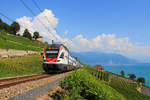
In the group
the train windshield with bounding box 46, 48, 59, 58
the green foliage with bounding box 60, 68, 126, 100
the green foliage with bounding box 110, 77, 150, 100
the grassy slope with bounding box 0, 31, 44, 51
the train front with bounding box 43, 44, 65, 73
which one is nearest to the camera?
the green foliage with bounding box 60, 68, 126, 100

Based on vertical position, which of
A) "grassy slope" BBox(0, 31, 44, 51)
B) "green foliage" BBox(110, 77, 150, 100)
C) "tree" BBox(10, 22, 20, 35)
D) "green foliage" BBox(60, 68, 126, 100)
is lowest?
"green foliage" BBox(110, 77, 150, 100)

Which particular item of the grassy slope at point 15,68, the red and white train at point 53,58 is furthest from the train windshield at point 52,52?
the grassy slope at point 15,68

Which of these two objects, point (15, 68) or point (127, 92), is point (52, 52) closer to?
point (15, 68)

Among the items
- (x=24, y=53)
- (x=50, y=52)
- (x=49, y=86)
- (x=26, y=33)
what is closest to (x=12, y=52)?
(x=24, y=53)

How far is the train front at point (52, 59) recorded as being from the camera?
62.5 feet

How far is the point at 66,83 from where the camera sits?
25.7 feet

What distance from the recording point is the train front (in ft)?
62.5

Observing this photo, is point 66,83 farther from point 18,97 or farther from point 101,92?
point 18,97

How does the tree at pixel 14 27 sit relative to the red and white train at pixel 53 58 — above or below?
above

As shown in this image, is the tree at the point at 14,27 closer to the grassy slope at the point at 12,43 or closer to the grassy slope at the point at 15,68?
the grassy slope at the point at 12,43

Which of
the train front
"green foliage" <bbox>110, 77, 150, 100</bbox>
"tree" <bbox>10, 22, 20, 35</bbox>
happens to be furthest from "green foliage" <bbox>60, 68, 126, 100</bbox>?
"tree" <bbox>10, 22, 20, 35</bbox>

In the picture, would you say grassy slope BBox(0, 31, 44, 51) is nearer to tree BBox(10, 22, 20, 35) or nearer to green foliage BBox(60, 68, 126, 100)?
tree BBox(10, 22, 20, 35)

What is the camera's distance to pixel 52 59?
1917 cm

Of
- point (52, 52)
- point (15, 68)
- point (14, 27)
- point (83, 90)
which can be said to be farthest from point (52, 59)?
point (14, 27)
